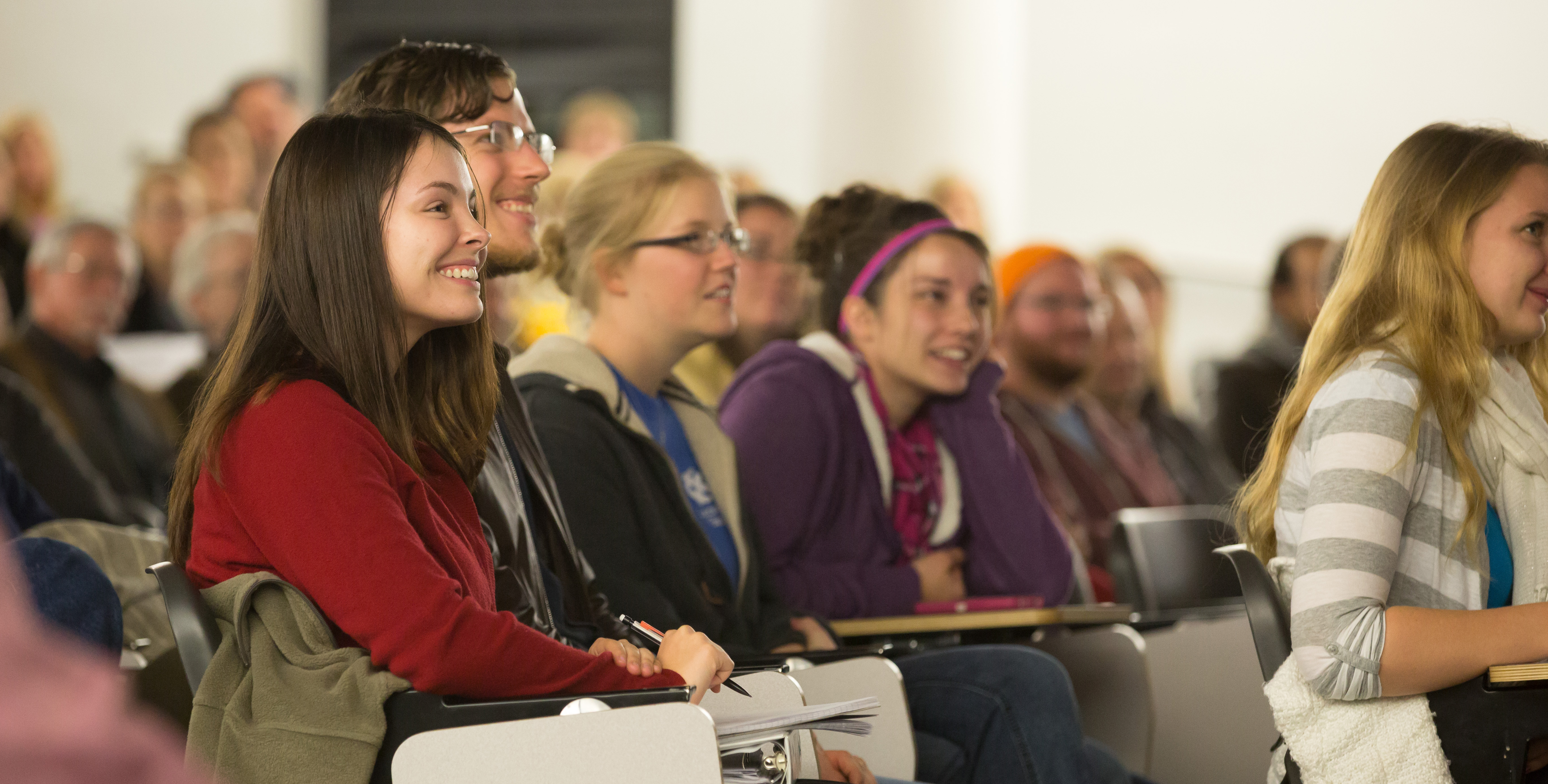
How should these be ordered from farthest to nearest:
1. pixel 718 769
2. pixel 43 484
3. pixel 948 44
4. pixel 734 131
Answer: pixel 734 131 < pixel 948 44 < pixel 43 484 < pixel 718 769

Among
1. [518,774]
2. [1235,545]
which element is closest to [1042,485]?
[1235,545]

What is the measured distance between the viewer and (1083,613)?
256 centimetres

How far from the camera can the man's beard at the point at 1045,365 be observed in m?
4.27

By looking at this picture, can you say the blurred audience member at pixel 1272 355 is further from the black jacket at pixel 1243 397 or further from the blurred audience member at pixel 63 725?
the blurred audience member at pixel 63 725

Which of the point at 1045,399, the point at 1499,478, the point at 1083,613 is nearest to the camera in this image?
the point at 1499,478

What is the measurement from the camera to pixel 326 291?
1699mm

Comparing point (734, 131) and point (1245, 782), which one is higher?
point (734, 131)

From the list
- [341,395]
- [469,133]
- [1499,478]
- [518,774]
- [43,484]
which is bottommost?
[43,484]

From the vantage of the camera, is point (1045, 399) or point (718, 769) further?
point (1045, 399)

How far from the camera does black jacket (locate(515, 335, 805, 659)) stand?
7.72 ft

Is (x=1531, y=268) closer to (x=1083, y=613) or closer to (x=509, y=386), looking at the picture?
(x=1083, y=613)

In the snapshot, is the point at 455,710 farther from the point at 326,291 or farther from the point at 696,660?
the point at 326,291

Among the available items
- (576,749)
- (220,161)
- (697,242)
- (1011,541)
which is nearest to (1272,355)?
(1011,541)

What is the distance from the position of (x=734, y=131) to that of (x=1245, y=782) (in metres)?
6.40
